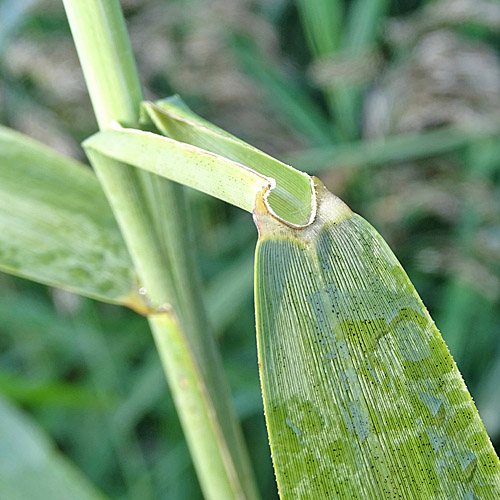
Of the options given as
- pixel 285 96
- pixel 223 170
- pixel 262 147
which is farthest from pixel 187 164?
pixel 285 96

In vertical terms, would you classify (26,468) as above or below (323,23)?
below

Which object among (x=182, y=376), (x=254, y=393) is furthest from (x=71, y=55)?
(x=182, y=376)

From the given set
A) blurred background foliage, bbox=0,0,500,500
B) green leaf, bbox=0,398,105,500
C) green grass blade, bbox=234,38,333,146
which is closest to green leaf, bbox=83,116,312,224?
green leaf, bbox=0,398,105,500

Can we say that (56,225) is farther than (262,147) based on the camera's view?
No

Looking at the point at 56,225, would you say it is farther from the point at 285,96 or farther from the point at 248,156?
Answer: the point at 285,96

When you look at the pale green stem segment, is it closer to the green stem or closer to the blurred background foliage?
the green stem

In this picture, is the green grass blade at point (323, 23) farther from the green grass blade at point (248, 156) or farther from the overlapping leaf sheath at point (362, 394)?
the overlapping leaf sheath at point (362, 394)

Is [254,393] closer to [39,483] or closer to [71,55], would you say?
[39,483]
